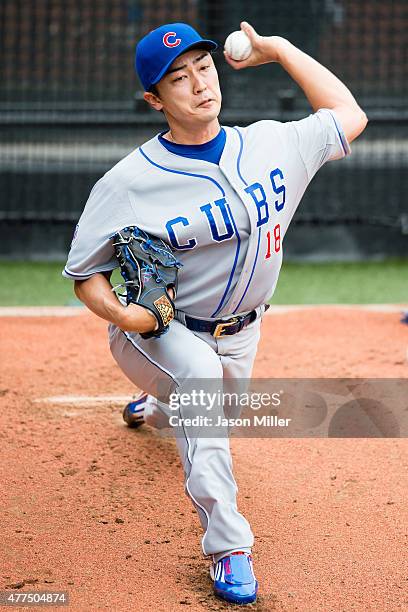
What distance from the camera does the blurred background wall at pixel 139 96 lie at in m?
8.41

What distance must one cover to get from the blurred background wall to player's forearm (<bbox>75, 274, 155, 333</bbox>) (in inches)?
197

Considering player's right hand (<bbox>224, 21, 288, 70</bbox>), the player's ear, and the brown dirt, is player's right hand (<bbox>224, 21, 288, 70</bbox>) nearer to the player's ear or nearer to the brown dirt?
the player's ear

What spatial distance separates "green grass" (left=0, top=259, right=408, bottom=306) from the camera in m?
7.00

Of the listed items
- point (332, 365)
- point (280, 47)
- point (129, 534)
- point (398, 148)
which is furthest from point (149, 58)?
point (398, 148)

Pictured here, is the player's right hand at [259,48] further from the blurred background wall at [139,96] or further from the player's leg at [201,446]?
the blurred background wall at [139,96]

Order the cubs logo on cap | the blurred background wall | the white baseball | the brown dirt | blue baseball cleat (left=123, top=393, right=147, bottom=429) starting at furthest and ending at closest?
1. the blurred background wall
2. blue baseball cleat (left=123, top=393, right=147, bottom=429)
3. the white baseball
4. the cubs logo on cap
5. the brown dirt

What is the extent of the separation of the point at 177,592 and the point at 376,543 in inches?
30.2

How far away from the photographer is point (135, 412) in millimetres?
4406

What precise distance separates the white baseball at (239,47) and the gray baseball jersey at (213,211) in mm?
286

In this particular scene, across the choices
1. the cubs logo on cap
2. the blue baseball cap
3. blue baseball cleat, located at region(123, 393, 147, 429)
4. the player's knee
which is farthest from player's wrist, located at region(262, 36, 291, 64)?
blue baseball cleat, located at region(123, 393, 147, 429)

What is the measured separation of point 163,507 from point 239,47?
5.60ft

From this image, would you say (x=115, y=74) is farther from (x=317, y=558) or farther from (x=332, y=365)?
(x=317, y=558)

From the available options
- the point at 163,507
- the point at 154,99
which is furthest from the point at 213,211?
the point at 163,507

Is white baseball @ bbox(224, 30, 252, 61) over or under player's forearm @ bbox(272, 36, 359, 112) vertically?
over
